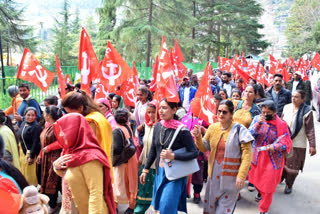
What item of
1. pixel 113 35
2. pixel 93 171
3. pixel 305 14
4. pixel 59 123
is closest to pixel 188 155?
A: pixel 93 171

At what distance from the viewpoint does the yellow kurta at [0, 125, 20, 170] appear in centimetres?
391

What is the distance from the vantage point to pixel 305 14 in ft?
121

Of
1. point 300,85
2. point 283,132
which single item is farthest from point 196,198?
point 300,85

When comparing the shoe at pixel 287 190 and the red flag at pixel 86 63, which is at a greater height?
the red flag at pixel 86 63

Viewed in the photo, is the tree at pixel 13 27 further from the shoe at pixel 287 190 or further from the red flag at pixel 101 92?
the shoe at pixel 287 190

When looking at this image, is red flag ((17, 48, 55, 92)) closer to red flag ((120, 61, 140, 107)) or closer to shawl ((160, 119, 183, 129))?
red flag ((120, 61, 140, 107))

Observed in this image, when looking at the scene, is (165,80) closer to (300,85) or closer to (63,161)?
(63,161)

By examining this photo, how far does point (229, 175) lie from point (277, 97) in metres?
3.95

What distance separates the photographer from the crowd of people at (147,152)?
2316 millimetres

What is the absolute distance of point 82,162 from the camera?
7.41 feet

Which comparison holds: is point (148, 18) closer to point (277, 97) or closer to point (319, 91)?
point (319, 91)

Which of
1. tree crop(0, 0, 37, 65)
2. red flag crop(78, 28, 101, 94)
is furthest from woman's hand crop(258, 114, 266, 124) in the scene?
tree crop(0, 0, 37, 65)

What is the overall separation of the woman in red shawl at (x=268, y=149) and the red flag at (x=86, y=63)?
280 centimetres

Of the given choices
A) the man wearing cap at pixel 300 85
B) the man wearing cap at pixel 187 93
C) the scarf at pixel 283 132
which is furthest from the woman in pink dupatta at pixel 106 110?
the man wearing cap at pixel 300 85
